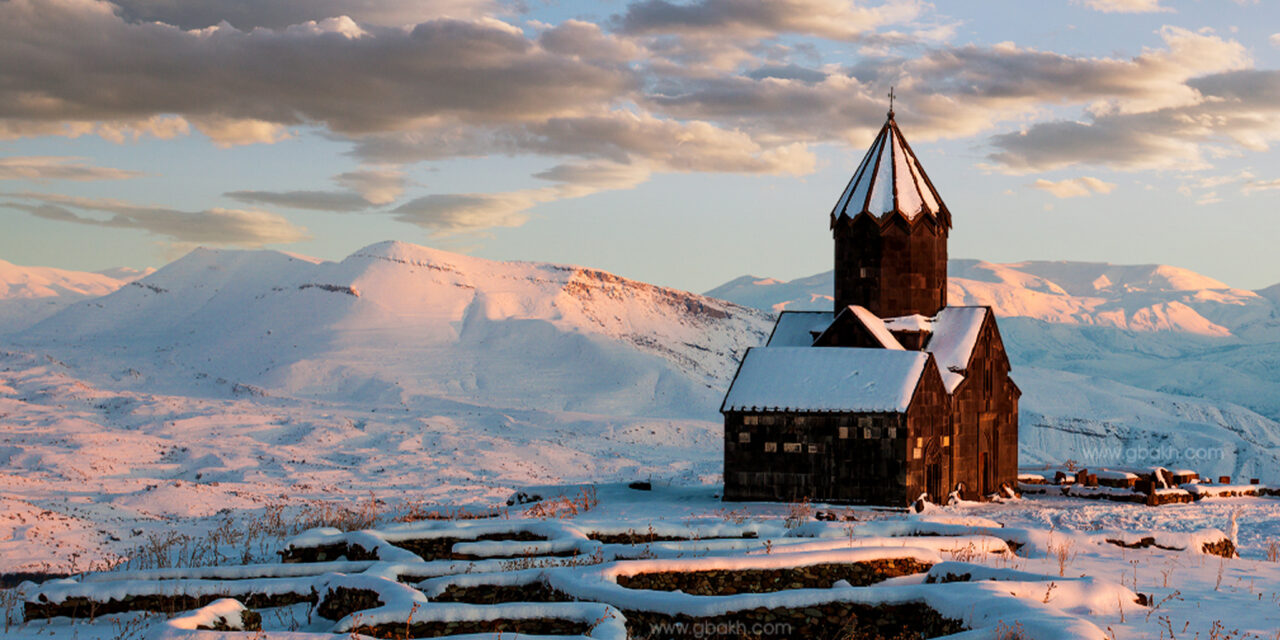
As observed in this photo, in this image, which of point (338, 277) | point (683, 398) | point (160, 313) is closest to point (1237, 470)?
point (683, 398)

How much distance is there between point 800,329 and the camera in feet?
117

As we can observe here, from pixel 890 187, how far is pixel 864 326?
4818 mm

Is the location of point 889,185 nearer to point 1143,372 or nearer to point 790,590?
point 790,590

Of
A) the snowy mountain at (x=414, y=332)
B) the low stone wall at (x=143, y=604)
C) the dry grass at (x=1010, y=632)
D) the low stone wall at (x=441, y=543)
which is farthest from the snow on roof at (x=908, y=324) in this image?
the snowy mountain at (x=414, y=332)

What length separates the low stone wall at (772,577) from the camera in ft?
48.3

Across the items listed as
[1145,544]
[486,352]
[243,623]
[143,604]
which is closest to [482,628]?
[243,623]

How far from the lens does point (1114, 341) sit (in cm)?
15638

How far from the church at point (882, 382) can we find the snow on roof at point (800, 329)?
5 centimetres

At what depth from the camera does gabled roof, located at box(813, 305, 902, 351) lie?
31438 mm

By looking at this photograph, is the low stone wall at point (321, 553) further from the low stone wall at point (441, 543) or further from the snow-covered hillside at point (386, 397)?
the snow-covered hillside at point (386, 397)

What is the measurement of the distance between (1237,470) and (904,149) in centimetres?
3642

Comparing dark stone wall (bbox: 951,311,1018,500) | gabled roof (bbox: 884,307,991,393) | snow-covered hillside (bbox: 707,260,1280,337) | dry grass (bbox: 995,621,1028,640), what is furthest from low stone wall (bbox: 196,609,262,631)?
snow-covered hillside (bbox: 707,260,1280,337)

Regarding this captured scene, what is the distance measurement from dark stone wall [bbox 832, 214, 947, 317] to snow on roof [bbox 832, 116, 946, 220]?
35cm

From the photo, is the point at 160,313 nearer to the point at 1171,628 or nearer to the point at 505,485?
the point at 505,485
